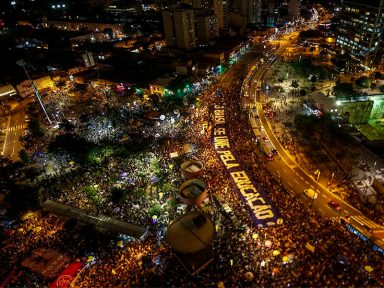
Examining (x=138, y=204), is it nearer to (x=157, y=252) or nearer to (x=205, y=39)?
(x=157, y=252)

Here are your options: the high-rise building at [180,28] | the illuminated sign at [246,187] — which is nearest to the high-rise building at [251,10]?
the high-rise building at [180,28]

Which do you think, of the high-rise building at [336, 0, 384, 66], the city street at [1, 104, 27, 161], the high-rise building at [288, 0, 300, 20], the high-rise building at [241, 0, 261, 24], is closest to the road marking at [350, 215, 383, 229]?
the city street at [1, 104, 27, 161]

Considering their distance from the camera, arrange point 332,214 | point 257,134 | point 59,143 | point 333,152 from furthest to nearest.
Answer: point 257,134 → point 59,143 → point 333,152 → point 332,214

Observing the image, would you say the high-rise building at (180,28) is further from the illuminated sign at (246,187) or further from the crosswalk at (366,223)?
the crosswalk at (366,223)

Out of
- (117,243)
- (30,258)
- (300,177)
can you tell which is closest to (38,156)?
(30,258)

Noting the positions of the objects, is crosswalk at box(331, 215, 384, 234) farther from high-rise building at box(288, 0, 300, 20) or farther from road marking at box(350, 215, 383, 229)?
high-rise building at box(288, 0, 300, 20)

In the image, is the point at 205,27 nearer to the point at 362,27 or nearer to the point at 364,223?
the point at 362,27
